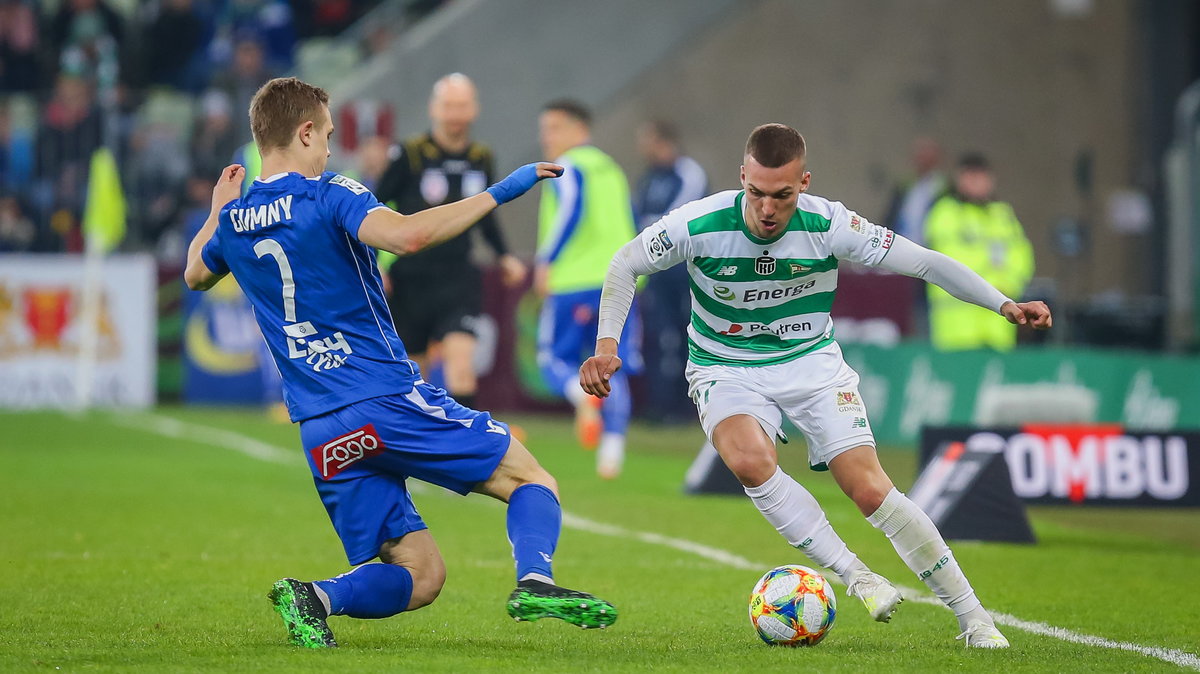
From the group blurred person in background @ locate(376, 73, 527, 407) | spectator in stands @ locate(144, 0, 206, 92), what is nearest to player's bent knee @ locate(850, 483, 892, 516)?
blurred person in background @ locate(376, 73, 527, 407)

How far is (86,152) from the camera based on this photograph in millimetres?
21000

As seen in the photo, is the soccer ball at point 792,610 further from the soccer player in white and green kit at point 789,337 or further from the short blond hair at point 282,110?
the short blond hair at point 282,110

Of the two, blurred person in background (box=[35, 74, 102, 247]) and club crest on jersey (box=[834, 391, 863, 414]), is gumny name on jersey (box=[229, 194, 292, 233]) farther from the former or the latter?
blurred person in background (box=[35, 74, 102, 247])

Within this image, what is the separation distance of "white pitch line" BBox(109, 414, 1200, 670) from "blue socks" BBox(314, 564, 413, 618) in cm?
243

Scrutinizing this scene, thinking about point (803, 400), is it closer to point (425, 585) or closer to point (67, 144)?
point (425, 585)

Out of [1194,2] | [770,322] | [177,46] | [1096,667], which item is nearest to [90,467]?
[770,322]

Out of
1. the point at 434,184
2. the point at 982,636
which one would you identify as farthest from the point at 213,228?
the point at 434,184

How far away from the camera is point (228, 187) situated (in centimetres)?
600

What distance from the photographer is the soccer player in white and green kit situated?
6270 millimetres

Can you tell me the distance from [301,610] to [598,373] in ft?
4.11

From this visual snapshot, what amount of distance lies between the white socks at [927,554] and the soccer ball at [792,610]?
12.9 inches

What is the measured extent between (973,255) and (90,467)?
25.4ft

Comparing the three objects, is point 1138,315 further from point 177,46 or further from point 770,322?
point 770,322

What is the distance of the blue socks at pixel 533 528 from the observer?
565cm
